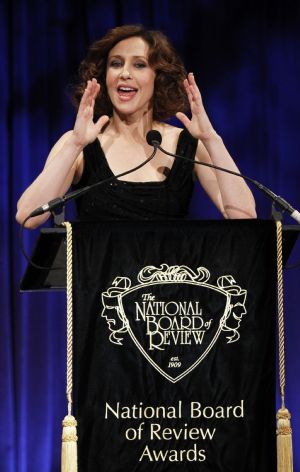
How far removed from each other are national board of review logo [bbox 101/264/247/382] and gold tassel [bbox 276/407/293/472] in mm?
230

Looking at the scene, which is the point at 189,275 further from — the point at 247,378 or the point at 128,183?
the point at 128,183

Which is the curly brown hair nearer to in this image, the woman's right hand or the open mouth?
the open mouth

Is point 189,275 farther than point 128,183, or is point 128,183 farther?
point 128,183

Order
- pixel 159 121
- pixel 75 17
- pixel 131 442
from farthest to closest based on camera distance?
pixel 75 17
pixel 159 121
pixel 131 442

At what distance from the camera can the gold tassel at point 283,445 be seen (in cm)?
213

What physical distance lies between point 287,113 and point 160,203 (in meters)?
1.70

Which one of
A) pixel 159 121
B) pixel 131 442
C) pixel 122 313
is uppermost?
pixel 159 121

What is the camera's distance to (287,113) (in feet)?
14.0

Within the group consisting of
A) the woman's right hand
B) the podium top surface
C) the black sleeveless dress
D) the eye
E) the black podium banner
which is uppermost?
the eye

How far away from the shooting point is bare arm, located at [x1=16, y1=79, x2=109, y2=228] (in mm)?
2533

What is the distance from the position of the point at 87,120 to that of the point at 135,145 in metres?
0.32

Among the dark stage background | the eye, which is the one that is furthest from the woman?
the dark stage background

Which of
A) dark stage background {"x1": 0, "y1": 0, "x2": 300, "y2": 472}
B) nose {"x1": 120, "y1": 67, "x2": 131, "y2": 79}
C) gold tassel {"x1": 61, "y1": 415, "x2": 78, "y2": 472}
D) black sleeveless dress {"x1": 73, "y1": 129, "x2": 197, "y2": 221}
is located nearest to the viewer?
gold tassel {"x1": 61, "y1": 415, "x2": 78, "y2": 472}

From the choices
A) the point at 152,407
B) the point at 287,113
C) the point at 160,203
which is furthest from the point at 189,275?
the point at 287,113
